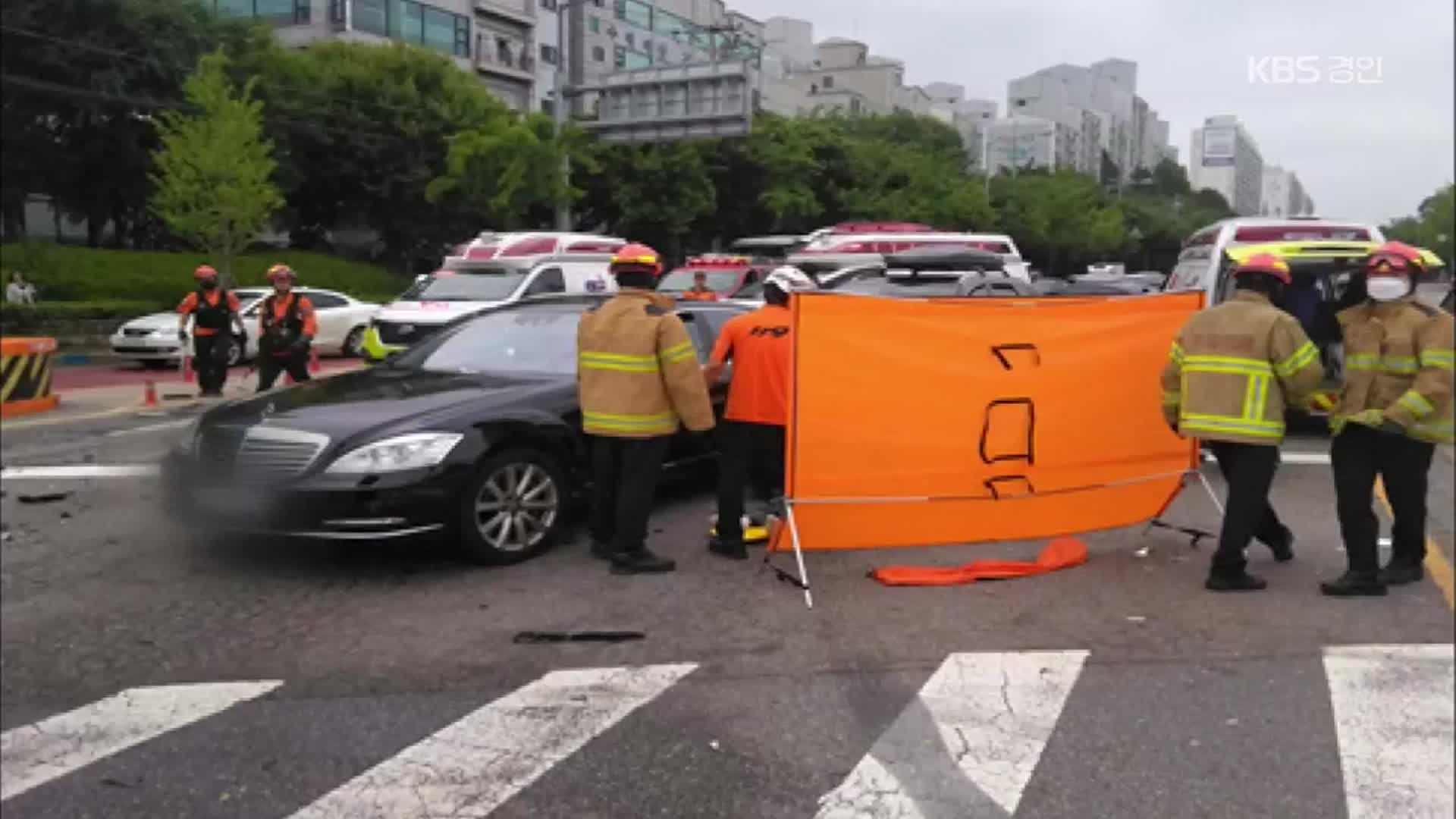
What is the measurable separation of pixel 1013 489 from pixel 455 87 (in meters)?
3.15

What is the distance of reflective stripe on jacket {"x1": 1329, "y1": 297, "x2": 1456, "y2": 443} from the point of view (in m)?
3.20

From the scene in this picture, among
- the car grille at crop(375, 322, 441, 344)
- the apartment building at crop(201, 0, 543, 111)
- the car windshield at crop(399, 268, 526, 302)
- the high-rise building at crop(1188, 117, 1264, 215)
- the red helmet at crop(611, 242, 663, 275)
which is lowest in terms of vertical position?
the car grille at crop(375, 322, 441, 344)

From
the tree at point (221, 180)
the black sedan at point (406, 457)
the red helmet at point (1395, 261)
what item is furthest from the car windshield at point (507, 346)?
the tree at point (221, 180)

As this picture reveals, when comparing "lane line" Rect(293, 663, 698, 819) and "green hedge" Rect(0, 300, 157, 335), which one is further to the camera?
"green hedge" Rect(0, 300, 157, 335)

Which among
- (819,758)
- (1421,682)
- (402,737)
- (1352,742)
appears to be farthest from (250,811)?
(1421,682)

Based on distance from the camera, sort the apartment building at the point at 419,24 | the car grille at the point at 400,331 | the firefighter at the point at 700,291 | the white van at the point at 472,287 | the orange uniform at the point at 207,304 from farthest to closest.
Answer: the white van at the point at 472,287
the car grille at the point at 400,331
the orange uniform at the point at 207,304
the firefighter at the point at 700,291
the apartment building at the point at 419,24

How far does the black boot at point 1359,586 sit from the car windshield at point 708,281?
3.41 meters

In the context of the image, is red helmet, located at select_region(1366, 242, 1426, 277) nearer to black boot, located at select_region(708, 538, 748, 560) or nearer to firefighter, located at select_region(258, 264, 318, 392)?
black boot, located at select_region(708, 538, 748, 560)

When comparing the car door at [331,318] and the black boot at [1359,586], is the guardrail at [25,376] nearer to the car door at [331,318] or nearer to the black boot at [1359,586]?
the car door at [331,318]

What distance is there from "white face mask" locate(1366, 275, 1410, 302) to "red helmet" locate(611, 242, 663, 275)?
3.01 meters

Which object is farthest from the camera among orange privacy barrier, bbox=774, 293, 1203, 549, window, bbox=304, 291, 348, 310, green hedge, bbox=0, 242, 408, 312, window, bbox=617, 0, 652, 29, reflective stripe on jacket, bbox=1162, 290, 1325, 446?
green hedge, bbox=0, 242, 408, 312

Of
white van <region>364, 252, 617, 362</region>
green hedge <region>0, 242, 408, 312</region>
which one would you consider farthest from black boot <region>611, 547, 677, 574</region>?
green hedge <region>0, 242, 408, 312</region>

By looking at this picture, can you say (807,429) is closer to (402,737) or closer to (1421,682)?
(402,737)

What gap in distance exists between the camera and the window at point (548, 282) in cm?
1568
